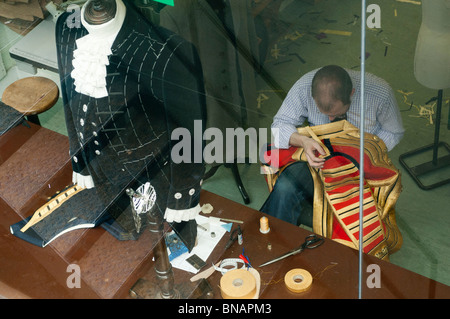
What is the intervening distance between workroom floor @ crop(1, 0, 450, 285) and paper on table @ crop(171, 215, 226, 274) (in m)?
0.20

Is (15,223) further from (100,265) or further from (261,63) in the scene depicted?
(261,63)

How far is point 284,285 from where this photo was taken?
1909mm

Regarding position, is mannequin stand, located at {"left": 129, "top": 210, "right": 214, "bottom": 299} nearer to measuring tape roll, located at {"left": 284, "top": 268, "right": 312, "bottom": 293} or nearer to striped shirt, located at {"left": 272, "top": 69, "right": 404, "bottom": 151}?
measuring tape roll, located at {"left": 284, "top": 268, "right": 312, "bottom": 293}

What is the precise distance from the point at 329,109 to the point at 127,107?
550 mm

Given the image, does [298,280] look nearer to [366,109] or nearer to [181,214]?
[181,214]

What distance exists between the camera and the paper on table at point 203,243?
6.51ft

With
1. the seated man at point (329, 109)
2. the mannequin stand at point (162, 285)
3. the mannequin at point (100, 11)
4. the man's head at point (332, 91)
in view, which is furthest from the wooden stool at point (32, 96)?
the man's head at point (332, 91)

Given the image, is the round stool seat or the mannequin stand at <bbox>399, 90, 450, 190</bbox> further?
the round stool seat

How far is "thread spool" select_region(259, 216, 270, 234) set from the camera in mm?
2002

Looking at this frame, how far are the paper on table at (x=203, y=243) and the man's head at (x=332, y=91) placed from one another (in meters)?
0.57

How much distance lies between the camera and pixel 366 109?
5.37 feet

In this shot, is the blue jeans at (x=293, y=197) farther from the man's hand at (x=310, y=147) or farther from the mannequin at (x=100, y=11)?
the mannequin at (x=100, y=11)

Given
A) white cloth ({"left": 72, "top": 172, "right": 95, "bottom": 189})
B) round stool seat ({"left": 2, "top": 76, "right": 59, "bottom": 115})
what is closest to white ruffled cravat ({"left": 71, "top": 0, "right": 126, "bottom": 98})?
round stool seat ({"left": 2, "top": 76, "right": 59, "bottom": 115})
